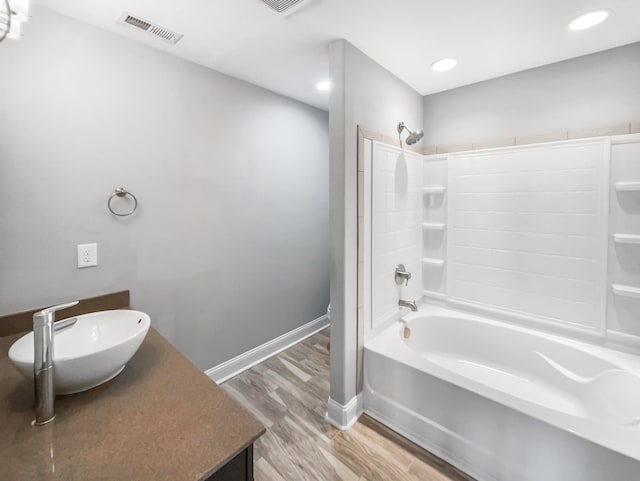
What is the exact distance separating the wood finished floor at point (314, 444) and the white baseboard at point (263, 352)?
0.08 m

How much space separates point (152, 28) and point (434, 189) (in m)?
2.29

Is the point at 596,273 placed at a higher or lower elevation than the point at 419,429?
higher

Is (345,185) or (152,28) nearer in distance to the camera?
(152,28)

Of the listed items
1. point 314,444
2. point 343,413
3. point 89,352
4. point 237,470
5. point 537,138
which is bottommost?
point 314,444

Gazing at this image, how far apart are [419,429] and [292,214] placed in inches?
76.6

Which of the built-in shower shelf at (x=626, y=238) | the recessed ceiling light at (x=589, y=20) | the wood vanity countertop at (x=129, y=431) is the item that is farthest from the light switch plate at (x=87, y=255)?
the built-in shower shelf at (x=626, y=238)

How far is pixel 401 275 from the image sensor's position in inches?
91.4

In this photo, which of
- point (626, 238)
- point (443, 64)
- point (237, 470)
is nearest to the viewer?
point (237, 470)

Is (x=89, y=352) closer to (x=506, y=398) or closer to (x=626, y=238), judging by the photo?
(x=506, y=398)

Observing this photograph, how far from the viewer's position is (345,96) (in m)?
1.77

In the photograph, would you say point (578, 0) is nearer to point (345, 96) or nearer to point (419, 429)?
point (345, 96)

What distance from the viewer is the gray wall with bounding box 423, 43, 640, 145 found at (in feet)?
6.15

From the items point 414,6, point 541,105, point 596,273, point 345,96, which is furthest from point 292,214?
point 596,273

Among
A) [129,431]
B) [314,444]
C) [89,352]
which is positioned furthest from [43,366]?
[314,444]
